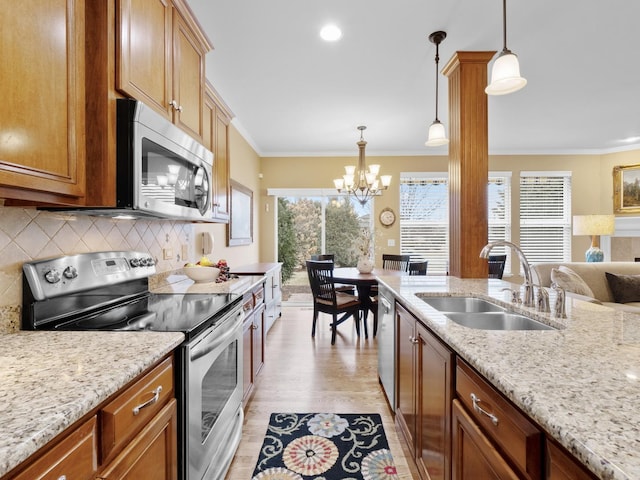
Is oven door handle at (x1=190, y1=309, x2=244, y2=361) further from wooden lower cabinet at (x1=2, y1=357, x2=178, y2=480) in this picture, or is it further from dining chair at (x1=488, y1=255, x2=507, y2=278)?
dining chair at (x1=488, y1=255, x2=507, y2=278)

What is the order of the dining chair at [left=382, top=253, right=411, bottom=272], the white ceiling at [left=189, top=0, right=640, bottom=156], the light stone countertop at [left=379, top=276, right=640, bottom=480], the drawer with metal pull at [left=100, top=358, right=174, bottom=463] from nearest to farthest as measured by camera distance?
1. the light stone countertop at [left=379, top=276, right=640, bottom=480]
2. the drawer with metal pull at [left=100, top=358, right=174, bottom=463]
3. the white ceiling at [left=189, top=0, right=640, bottom=156]
4. the dining chair at [left=382, top=253, right=411, bottom=272]

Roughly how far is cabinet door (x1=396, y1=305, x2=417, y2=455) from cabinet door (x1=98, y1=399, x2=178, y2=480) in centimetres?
107

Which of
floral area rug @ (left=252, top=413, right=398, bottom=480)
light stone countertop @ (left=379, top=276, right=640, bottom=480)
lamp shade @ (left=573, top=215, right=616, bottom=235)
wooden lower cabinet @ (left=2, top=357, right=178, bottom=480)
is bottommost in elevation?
floral area rug @ (left=252, top=413, right=398, bottom=480)

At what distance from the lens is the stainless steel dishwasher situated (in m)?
2.03

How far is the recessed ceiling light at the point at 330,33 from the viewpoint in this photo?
228 cm

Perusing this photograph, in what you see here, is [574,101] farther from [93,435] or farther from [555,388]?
[93,435]

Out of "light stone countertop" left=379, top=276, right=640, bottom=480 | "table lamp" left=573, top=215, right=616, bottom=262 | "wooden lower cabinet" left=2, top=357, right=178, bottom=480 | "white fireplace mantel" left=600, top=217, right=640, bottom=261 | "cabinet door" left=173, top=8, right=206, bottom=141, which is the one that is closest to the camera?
"light stone countertop" left=379, top=276, right=640, bottom=480

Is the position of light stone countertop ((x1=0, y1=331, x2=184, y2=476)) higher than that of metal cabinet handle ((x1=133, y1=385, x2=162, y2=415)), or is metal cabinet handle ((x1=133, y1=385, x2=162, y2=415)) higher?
light stone countertop ((x1=0, y1=331, x2=184, y2=476))

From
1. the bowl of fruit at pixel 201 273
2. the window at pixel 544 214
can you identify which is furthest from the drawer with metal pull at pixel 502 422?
the window at pixel 544 214

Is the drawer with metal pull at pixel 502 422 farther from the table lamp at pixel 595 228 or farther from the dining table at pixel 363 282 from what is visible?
the table lamp at pixel 595 228

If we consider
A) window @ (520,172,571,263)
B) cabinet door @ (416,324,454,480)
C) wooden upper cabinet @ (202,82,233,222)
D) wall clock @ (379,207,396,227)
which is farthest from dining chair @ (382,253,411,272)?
cabinet door @ (416,324,454,480)

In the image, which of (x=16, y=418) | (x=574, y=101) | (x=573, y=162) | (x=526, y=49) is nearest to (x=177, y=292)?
(x=16, y=418)

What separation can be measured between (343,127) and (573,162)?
4.22 meters

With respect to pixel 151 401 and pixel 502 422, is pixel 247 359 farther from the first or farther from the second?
pixel 502 422
